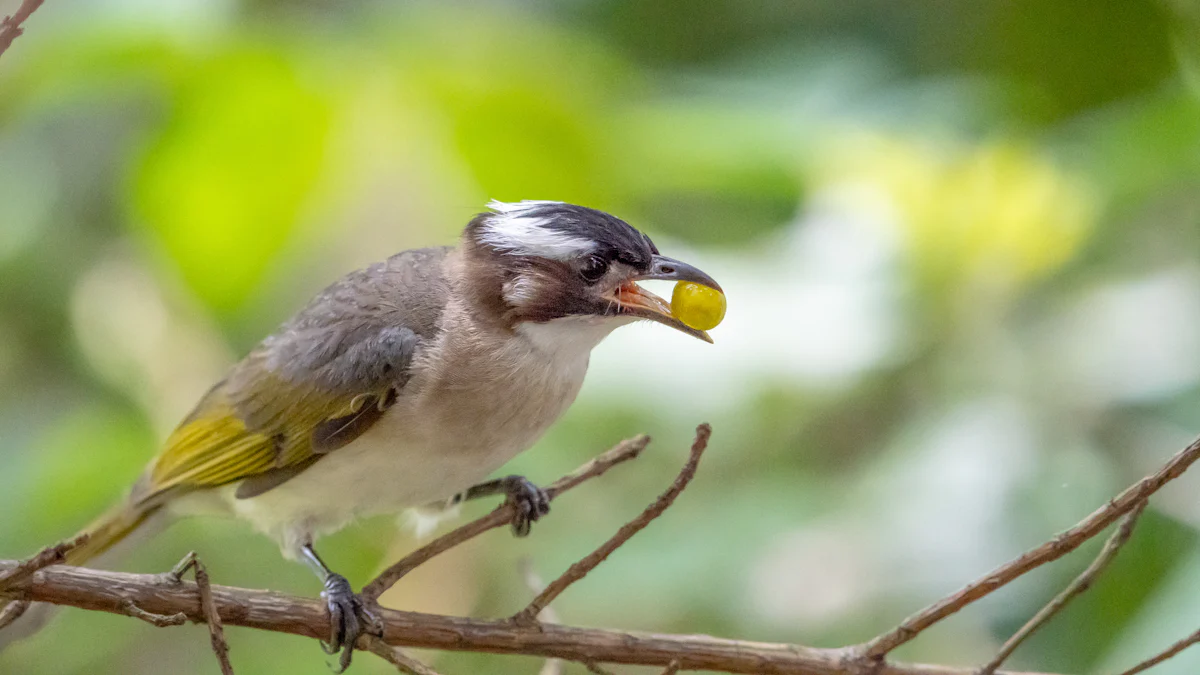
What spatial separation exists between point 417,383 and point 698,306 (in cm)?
58

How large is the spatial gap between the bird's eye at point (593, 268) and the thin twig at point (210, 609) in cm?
82

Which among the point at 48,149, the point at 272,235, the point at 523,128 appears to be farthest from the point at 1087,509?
the point at 48,149

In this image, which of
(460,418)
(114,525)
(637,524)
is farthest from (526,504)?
(114,525)

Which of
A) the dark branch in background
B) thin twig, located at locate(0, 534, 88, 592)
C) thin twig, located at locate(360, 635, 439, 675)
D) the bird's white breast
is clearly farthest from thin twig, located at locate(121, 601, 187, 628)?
the bird's white breast

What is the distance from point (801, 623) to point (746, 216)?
1008 millimetres

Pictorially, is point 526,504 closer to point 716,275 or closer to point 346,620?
point 346,620

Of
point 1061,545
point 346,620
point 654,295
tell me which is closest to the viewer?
point 1061,545

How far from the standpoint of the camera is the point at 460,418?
2051 millimetres

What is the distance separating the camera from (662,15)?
387 centimetres

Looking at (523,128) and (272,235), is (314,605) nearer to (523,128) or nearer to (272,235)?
(272,235)

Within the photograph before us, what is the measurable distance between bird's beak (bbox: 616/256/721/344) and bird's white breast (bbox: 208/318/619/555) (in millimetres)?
72

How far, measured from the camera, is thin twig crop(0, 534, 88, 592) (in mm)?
1285

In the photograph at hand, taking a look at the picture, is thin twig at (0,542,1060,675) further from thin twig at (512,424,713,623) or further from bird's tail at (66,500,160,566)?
bird's tail at (66,500,160,566)

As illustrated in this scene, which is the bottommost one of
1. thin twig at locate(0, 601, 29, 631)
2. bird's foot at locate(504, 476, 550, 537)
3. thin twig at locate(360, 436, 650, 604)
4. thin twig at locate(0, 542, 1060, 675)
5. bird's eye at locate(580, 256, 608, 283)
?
thin twig at locate(0, 601, 29, 631)
